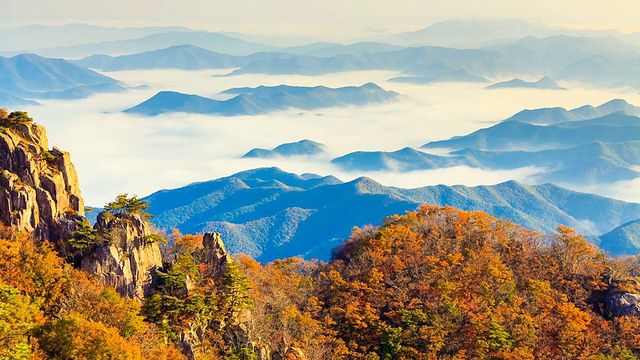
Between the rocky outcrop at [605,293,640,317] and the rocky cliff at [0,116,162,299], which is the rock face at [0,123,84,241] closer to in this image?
the rocky cliff at [0,116,162,299]

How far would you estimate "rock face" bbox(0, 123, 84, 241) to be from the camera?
183ft

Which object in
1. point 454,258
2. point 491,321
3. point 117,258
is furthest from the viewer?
point 454,258

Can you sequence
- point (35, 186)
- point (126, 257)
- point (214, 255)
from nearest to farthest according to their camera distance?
point (126, 257)
point (35, 186)
point (214, 255)

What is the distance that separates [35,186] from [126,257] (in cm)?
1079

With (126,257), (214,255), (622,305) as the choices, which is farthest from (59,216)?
(622,305)

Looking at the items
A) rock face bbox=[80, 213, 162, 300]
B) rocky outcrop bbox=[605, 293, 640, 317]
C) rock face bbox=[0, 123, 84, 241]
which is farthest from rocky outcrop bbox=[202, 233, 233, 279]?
rocky outcrop bbox=[605, 293, 640, 317]

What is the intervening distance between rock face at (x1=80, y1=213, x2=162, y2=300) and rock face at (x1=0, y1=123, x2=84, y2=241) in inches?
153

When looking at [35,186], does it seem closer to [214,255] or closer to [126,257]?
[126,257]

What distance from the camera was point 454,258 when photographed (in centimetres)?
7888

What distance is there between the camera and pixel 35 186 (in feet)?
191

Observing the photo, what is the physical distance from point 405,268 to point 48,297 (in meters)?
43.0

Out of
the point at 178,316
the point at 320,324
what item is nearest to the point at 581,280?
the point at 320,324

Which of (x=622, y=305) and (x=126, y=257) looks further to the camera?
(x=622, y=305)

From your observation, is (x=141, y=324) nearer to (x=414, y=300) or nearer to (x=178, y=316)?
(x=178, y=316)
